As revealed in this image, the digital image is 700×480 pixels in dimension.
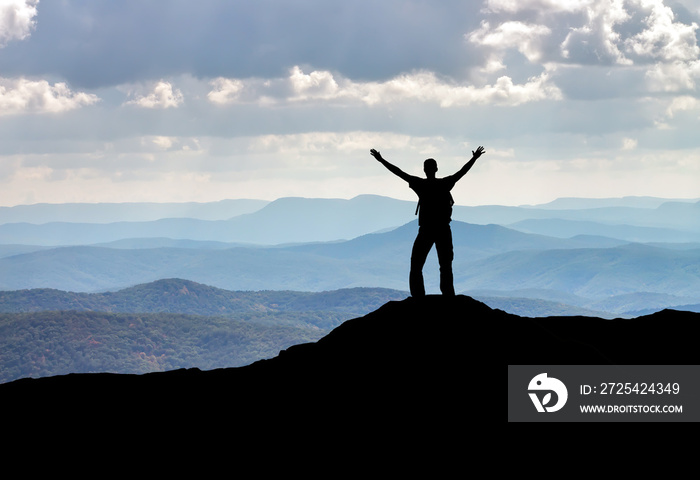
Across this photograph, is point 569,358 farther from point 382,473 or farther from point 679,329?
point 679,329

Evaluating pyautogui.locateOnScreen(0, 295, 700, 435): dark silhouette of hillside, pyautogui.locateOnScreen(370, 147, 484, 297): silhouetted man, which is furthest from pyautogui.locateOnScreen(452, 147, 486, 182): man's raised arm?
pyautogui.locateOnScreen(0, 295, 700, 435): dark silhouette of hillside

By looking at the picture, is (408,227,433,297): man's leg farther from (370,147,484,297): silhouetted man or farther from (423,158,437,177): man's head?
(423,158,437,177): man's head

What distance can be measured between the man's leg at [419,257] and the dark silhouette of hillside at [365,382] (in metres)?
0.63

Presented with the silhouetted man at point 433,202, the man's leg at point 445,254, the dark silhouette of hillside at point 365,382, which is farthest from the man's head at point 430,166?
the dark silhouette of hillside at point 365,382

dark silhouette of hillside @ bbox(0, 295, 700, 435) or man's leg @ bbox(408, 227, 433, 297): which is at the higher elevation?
man's leg @ bbox(408, 227, 433, 297)

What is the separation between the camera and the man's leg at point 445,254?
2094 cm

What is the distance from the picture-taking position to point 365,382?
61.9ft

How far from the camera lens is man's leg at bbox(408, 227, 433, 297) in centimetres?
2102

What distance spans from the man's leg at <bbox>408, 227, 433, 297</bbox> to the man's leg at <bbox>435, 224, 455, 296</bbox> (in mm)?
279

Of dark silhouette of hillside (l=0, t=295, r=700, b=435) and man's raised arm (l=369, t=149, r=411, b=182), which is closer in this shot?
dark silhouette of hillside (l=0, t=295, r=700, b=435)

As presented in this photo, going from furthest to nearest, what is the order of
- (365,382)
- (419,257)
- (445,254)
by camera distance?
(419,257)
(445,254)
(365,382)

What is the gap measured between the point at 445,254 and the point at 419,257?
0.75 meters

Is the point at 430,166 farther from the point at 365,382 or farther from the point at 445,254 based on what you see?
the point at 365,382

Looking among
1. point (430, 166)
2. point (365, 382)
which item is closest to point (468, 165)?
point (430, 166)
